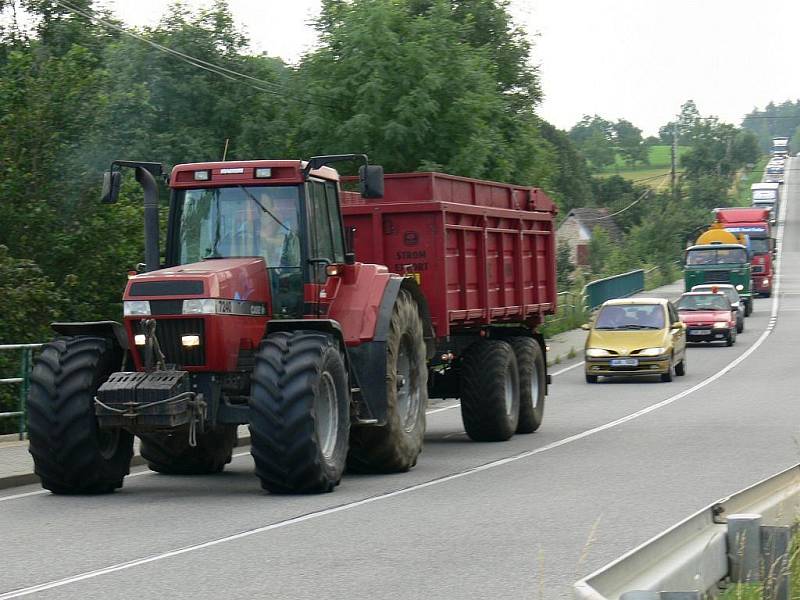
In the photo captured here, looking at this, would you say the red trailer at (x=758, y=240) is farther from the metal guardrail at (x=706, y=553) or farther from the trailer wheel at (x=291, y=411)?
the metal guardrail at (x=706, y=553)

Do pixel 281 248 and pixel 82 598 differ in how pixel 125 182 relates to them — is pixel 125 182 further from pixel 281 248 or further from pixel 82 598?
pixel 82 598

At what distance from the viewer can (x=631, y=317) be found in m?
32.6

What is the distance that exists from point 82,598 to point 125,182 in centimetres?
2107

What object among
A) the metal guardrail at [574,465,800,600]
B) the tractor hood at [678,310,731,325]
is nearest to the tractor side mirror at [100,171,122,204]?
the metal guardrail at [574,465,800,600]

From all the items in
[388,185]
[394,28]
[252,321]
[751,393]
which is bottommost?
[751,393]

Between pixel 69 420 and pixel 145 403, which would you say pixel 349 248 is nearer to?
pixel 145 403

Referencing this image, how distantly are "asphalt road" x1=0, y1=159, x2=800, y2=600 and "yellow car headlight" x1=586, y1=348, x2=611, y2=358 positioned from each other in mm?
10116

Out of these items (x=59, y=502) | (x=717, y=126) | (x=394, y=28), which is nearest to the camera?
(x=59, y=502)

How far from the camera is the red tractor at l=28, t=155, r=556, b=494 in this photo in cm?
1299

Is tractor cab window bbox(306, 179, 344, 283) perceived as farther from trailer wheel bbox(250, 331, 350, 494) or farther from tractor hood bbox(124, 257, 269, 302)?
trailer wheel bbox(250, 331, 350, 494)

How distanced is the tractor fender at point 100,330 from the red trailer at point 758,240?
170 feet

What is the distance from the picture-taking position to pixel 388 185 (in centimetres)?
1748

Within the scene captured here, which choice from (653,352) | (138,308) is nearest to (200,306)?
(138,308)

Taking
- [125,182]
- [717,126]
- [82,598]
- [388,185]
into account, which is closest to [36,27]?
[125,182]
